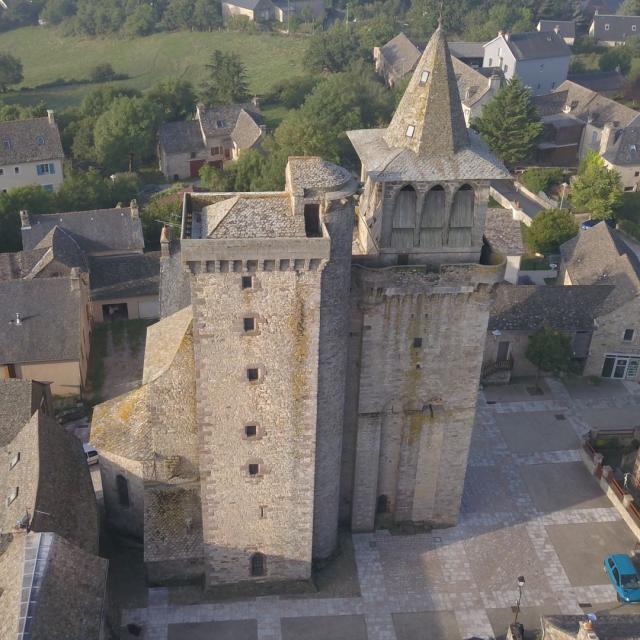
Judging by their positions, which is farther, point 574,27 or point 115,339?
point 574,27

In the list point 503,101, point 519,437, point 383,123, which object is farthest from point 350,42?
point 519,437

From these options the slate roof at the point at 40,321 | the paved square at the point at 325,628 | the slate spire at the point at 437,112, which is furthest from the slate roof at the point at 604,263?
the slate roof at the point at 40,321

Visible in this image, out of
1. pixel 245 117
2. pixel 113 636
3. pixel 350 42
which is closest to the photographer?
pixel 113 636

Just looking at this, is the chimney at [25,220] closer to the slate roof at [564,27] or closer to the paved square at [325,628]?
the paved square at [325,628]

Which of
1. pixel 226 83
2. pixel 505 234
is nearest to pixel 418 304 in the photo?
pixel 505 234

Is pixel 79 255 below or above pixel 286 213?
below

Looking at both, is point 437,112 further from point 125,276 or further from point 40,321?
point 125,276

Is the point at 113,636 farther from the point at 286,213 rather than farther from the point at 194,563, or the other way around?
the point at 286,213
